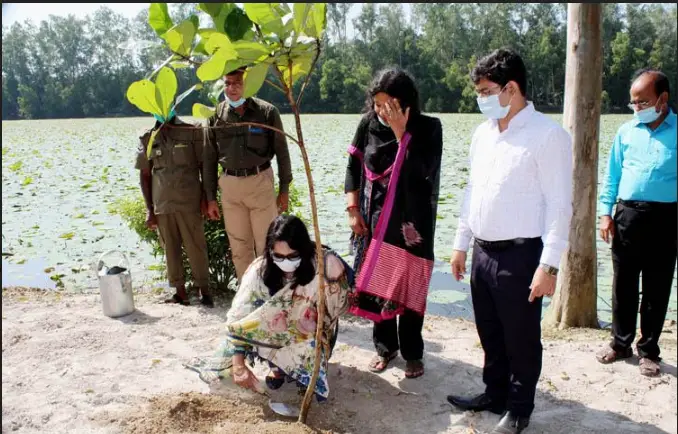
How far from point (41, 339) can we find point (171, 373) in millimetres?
1029

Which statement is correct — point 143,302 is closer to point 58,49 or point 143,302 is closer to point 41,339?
point 41,339

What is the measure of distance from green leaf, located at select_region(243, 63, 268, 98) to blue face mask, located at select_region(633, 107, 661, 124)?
1.87 metres

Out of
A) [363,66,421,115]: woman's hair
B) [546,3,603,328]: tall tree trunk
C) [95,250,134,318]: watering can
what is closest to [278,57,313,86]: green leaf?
[363,66,421,115]: woman's hair

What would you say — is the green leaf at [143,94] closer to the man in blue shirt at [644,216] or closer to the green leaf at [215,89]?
the green leaf at [215,89]

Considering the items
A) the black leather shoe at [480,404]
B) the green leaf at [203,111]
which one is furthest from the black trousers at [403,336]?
the green leaf at [203,111]

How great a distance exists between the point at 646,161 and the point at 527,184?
0.99 m

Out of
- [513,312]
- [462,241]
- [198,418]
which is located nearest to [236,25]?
[462,241]

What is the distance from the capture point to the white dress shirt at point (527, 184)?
214cm

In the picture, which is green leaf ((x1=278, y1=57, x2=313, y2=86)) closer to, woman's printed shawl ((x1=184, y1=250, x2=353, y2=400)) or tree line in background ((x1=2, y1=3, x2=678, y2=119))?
woman's printed shawl ((x1=184, y1=250, x2=353, y2=400))

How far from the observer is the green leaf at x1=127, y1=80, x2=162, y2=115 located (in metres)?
1.79

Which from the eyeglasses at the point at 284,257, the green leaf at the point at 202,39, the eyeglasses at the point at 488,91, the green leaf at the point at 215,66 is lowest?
the eyeglasses at the point at 284,257

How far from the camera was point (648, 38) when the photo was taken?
1744 cm

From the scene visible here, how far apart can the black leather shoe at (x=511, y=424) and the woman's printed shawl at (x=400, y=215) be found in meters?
0.64

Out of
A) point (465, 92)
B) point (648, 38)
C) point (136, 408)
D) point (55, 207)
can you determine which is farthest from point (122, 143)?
point (136, 408)
